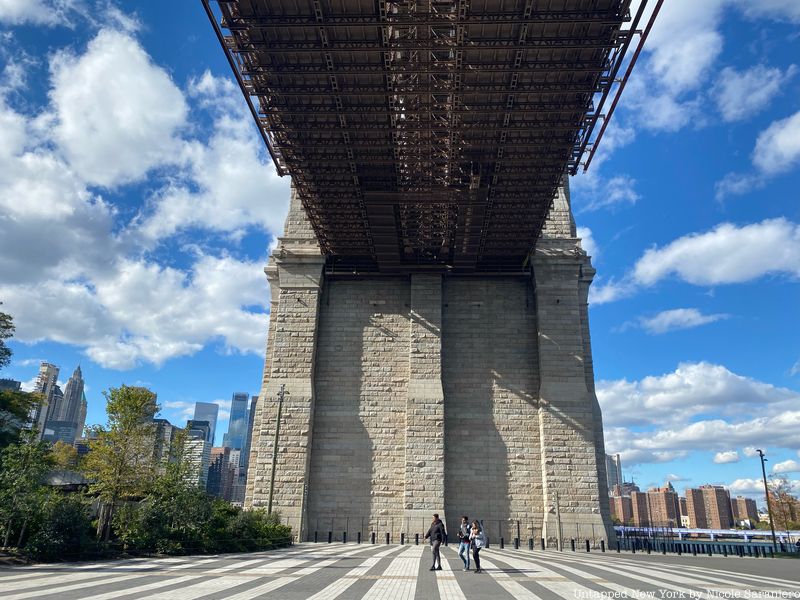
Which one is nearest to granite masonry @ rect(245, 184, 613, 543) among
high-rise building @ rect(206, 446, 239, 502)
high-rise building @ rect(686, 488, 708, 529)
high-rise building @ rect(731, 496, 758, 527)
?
high-rise building @ rect(206, 446, 239, 502)

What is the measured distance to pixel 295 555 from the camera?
20.0 m

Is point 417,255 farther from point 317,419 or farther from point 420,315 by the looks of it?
point 317,419

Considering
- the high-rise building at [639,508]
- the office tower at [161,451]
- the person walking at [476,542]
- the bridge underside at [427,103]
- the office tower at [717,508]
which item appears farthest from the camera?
the high-rise building at [639,508]

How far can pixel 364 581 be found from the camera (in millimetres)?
12773

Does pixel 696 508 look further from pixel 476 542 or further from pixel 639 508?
pixel 476 542

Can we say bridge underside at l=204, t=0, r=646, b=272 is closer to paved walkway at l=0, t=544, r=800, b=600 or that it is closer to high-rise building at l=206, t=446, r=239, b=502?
paved walkway at l=0, t=544, r=800, b=600

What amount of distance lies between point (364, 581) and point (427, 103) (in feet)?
64.4

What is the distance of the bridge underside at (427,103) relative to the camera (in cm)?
2089

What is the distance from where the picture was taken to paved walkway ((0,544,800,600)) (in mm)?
10547

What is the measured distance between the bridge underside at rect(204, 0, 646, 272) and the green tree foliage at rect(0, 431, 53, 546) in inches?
640

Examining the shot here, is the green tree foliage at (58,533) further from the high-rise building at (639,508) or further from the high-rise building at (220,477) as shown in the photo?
the high-rise building at (639,508)

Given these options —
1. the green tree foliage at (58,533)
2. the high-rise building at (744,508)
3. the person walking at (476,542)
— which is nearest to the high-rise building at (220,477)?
the green tree foliage at (58,533)

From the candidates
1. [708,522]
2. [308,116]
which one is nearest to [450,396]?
[308,116]

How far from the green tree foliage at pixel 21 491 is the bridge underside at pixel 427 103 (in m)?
16.3
